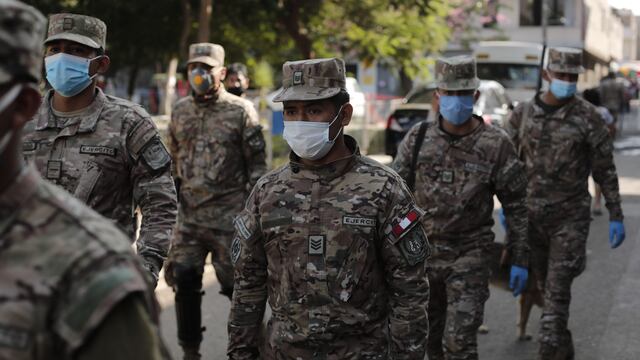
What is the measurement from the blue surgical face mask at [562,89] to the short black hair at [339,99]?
329 cm

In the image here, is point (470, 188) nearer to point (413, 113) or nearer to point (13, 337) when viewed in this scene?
point (13, 337)

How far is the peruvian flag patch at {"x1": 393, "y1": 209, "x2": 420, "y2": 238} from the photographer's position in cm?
370

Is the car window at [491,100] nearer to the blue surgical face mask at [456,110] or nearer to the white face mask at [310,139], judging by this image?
the blue surgical face mask at [456,110]

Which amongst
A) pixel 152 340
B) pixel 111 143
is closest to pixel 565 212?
pixel 111 143

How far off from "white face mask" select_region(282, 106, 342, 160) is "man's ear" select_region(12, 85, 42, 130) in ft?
6.26

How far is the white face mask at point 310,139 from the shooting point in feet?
12.4

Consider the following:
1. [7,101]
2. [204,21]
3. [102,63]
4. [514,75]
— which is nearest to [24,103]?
[7,101]

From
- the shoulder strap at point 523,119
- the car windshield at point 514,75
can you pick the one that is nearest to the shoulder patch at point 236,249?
the shoulder strap at point 523,119

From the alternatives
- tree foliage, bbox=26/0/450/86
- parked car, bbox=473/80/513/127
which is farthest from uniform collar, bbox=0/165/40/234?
parked car, bbox=473/80/513/127

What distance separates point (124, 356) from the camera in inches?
70.9

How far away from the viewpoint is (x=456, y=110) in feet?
19.2

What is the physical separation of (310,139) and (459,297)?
83.5 inches

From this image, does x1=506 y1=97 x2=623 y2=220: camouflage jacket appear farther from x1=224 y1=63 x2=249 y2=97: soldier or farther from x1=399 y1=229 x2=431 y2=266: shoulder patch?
x1=399 y1=229 x2=431 y2=266: shoulder patch

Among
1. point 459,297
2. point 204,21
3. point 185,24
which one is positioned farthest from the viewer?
point 185,24
